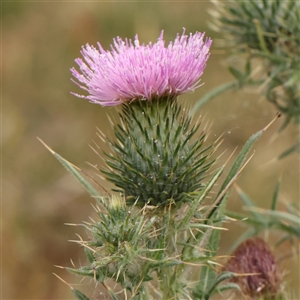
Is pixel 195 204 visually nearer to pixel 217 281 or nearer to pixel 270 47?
pixel 217 281

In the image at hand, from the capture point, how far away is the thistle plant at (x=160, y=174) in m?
1.84

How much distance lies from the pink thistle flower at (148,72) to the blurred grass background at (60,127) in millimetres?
1560

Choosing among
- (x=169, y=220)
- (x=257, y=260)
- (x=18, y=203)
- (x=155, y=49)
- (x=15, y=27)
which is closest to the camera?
(x=169, y=220)

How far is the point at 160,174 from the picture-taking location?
2.02 metres

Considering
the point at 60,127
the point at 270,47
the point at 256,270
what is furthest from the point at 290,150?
the point at 60,127

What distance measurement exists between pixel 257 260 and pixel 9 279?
304 cm

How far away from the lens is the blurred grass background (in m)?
4.66

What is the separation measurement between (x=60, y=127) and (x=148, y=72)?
4212mm

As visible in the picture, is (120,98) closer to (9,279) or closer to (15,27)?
(9,279)

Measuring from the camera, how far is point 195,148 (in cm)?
209

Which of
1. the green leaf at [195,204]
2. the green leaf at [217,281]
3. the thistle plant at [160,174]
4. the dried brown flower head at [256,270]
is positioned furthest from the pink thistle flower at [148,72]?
the dried brown flower head at [256,270]

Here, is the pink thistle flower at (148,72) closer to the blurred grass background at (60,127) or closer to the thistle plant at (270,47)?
the thistle plant at (270,47)

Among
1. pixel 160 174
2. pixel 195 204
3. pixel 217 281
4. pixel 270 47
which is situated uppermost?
pixel 270 47

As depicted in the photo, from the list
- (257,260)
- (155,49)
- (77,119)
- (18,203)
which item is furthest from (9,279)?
(155,49)
